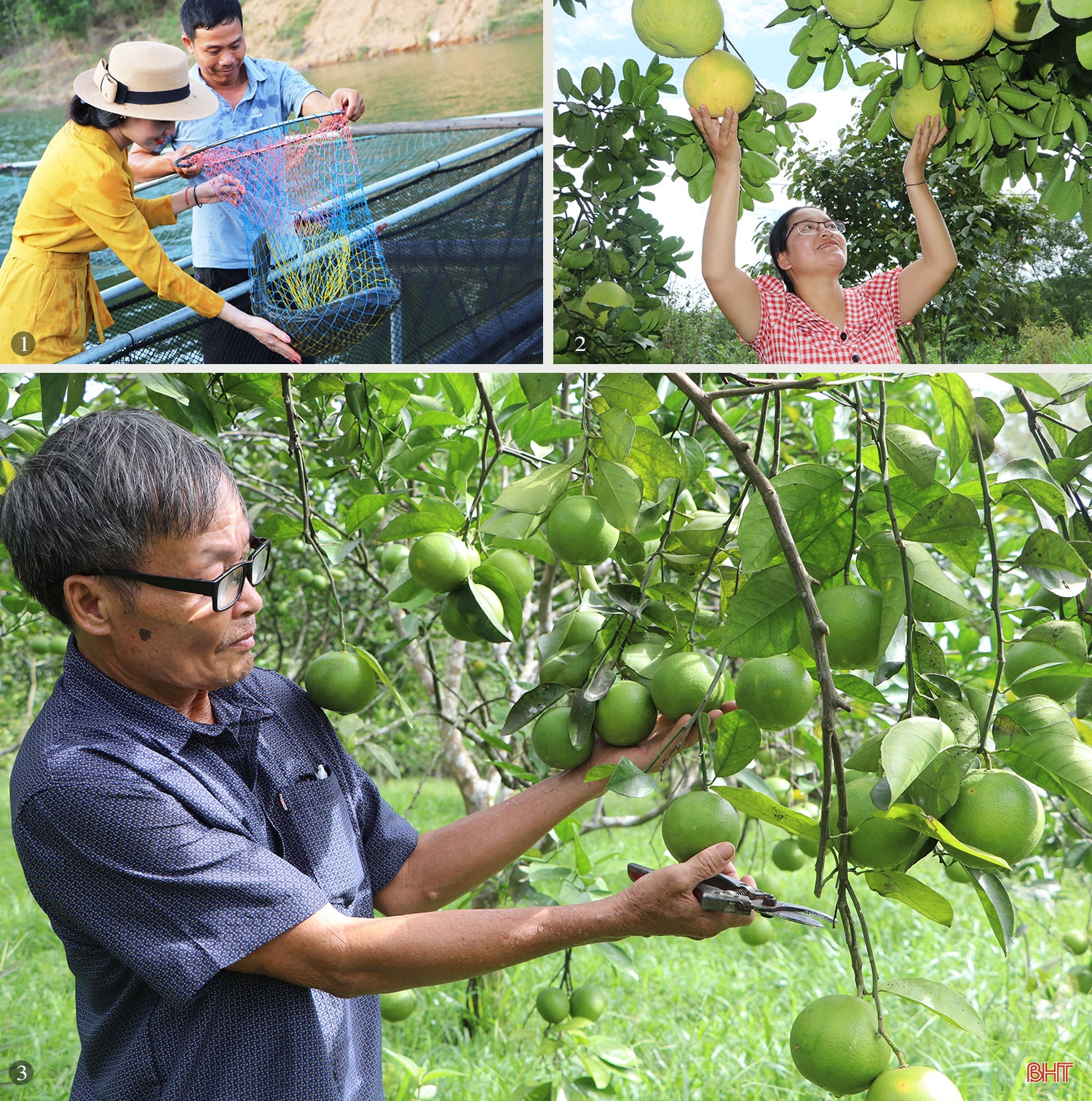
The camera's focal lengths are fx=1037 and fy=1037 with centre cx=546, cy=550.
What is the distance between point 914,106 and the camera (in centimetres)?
114

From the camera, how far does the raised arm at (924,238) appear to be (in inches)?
47.4

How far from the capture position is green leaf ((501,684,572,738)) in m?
1.24

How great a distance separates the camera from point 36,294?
164 cm

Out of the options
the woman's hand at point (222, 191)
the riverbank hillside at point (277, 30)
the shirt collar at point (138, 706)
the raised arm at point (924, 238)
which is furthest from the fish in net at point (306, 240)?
the raised arm at point (924, 238)

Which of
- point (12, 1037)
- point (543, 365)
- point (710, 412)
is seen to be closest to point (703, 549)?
point (710, 412)

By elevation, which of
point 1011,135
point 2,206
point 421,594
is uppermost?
point 1011,135

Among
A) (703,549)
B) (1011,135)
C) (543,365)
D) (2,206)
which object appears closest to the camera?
(1011,135)

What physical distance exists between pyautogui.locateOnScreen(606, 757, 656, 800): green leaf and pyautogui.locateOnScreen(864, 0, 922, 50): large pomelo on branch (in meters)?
0.74

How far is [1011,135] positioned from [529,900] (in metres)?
1.64

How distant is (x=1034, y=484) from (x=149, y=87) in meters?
1.34

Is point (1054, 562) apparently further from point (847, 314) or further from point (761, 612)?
point (847, 314)

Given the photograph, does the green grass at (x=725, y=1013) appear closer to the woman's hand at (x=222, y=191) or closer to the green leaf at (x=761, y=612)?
the green leaf at (x=761, y=612)

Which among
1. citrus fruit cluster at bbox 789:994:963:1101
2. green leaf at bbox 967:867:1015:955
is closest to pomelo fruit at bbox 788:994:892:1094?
citrus fruit cluster at bbox 789:994:963:1101

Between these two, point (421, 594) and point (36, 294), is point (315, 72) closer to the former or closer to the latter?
point (36, 294)
